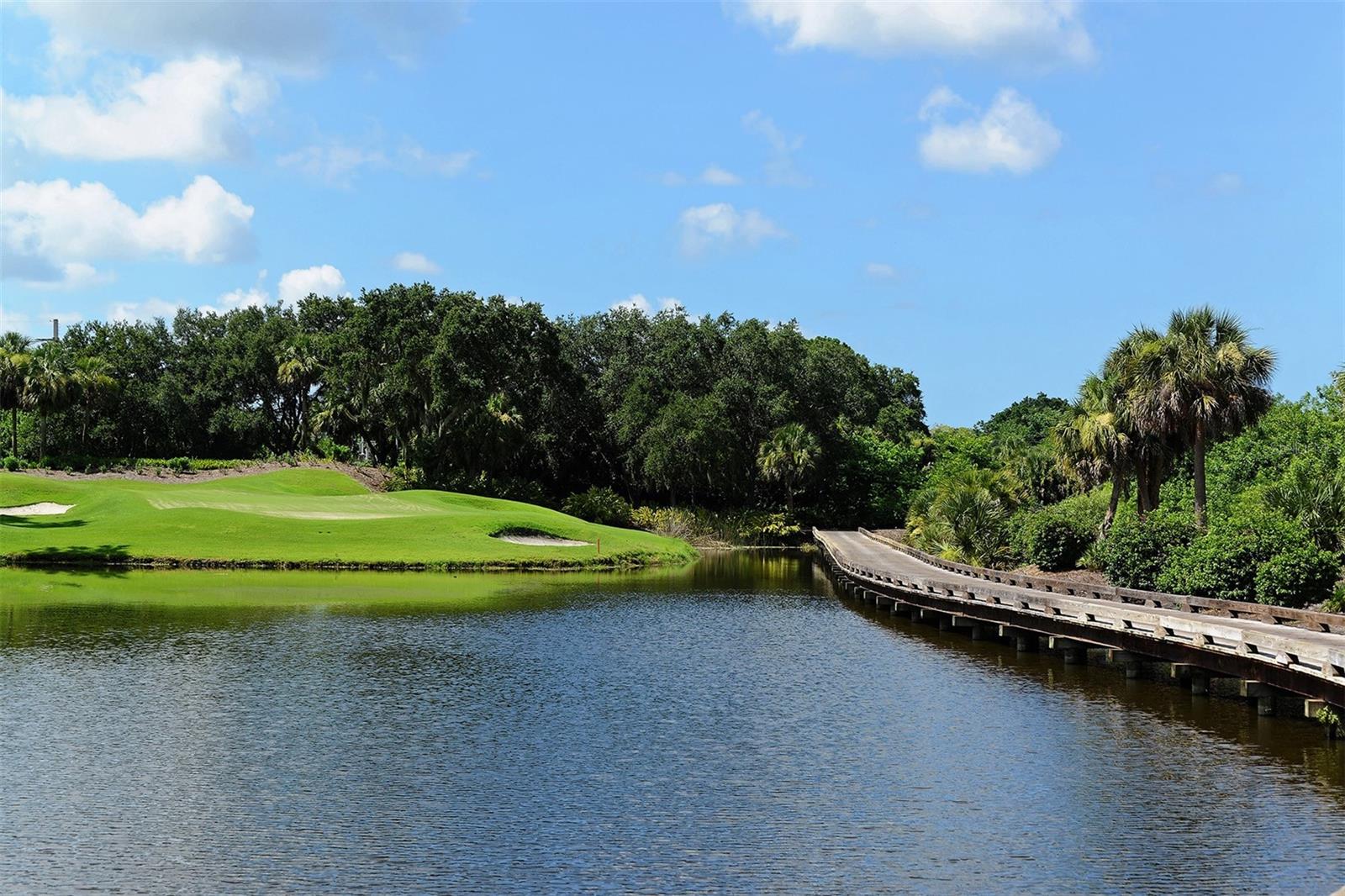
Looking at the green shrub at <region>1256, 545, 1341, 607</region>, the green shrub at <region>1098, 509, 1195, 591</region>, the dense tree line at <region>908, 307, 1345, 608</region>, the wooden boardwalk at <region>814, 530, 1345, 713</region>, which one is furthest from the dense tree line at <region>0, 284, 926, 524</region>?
the green shrub at <region>1256, 545, 1341, 607</region>

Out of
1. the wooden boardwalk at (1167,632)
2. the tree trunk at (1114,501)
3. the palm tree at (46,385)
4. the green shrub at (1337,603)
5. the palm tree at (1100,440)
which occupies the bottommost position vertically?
the wooden boardwalk at (1167,632)

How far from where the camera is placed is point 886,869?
1417 centimetres

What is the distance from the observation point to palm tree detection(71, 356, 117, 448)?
8444 cm

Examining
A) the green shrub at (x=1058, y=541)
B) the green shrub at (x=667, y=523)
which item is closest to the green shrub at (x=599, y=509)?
the green shrub at (x=667, y=523)

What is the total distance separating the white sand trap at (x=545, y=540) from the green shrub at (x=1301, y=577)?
3719 cm

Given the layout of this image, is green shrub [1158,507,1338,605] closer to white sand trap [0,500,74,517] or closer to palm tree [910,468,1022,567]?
palm tree [910,468,1022,567]

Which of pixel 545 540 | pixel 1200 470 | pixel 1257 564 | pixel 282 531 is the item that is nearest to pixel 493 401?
pixel 545 540

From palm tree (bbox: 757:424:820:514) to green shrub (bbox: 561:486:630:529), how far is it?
12.2 m

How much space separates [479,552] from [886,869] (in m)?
45.3

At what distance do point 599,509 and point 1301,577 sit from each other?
2330 inches

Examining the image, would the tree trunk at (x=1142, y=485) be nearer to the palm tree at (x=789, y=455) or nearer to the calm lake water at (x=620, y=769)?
the calm lake water at (x=620, y=769)

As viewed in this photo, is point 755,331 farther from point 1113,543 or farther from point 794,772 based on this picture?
point 794,772

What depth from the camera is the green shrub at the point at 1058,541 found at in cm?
5044

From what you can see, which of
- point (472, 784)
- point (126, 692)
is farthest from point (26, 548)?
point (472, 784)
